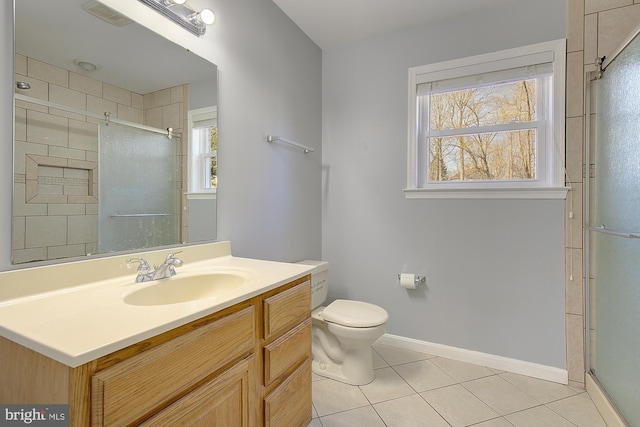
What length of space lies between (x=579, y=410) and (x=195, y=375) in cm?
203

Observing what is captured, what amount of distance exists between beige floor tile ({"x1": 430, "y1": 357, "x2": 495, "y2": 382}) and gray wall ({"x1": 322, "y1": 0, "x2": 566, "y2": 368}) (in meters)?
0.13

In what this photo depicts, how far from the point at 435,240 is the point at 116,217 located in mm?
1972

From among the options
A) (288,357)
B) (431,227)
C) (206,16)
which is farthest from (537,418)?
(206,16)

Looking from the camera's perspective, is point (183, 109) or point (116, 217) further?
point (183, 109)

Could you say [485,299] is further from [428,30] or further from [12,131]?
[12,131]

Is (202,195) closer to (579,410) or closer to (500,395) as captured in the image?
(500,395)

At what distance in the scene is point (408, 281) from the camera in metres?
2.25

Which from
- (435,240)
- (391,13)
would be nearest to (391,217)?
(435,240)

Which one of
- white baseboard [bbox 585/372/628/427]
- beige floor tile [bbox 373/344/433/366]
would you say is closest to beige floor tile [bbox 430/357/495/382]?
beige floor tile [bbox 373/344/433/366]

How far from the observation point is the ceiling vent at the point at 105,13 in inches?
43.9

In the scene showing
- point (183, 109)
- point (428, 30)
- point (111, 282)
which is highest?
point (428, 30)

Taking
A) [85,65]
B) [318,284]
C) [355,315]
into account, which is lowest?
[355,315]

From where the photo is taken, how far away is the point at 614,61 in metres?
1.57

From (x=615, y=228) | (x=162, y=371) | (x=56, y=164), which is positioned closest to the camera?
(x=162, y=371)
